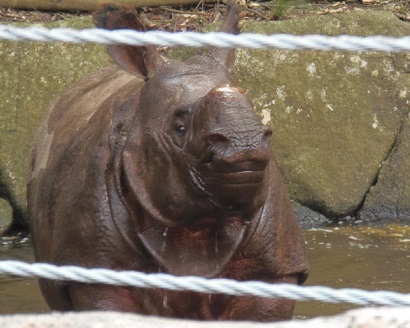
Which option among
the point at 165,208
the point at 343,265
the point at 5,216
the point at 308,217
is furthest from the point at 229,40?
the point at 308,217

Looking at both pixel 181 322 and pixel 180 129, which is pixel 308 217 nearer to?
pixel 180 129

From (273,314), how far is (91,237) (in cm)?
78

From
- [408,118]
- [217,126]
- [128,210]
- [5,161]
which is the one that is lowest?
[5,161]

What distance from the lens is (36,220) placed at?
5512mm

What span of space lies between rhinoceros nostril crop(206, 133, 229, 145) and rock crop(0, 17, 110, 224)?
457cm

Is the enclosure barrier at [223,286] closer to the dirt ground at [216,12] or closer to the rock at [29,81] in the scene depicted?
the rock at [29,81]

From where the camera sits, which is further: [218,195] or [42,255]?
[42,255]

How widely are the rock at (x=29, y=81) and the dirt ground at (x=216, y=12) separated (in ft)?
1.64

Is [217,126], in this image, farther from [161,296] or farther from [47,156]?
[47,156]

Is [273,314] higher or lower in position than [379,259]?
higher

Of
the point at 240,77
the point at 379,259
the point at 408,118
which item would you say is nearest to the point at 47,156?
the point at 379,259

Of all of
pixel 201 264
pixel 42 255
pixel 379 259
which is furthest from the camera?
pixel 379 259

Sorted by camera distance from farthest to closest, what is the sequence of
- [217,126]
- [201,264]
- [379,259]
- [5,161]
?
[5,161], [379,259], [201,264], [217,126]

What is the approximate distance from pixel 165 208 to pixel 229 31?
90 centimetres
